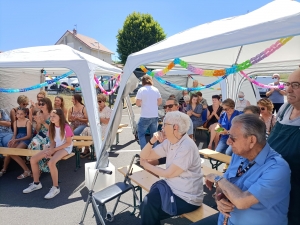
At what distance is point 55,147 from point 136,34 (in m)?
25.8

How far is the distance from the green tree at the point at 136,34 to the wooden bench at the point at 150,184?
2533cm

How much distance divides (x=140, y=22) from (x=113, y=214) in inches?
1096

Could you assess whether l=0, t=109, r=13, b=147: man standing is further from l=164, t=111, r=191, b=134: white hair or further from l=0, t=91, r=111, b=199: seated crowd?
l=164, t=111, r=191, b=134: white hair

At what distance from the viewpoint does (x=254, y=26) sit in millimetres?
1870

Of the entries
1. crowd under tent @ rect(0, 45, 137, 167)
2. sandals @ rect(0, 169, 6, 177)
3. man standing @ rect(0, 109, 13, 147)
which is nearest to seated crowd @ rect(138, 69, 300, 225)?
crowd under tent @ rect(0, 45, 137, 167)

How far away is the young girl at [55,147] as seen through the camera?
3897mm

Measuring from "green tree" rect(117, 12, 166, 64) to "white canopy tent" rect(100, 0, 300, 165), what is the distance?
23.3 metres

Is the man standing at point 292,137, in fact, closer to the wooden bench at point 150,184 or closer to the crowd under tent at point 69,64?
the wooden bench at point 150,184

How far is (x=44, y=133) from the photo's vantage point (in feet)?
15.1

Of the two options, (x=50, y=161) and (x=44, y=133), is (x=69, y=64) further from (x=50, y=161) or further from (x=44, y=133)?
(x=50, y=161)

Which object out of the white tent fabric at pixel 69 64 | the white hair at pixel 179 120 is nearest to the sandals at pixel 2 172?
the white tent fabric at pixel 69 64

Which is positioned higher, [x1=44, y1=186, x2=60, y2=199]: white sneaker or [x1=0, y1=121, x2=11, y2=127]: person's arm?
[x1=0, y1=121, x2=11, y2=127]: person's arm

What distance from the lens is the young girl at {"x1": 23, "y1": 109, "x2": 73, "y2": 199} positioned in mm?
3897

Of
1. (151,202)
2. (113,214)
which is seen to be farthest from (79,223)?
(151,202)
